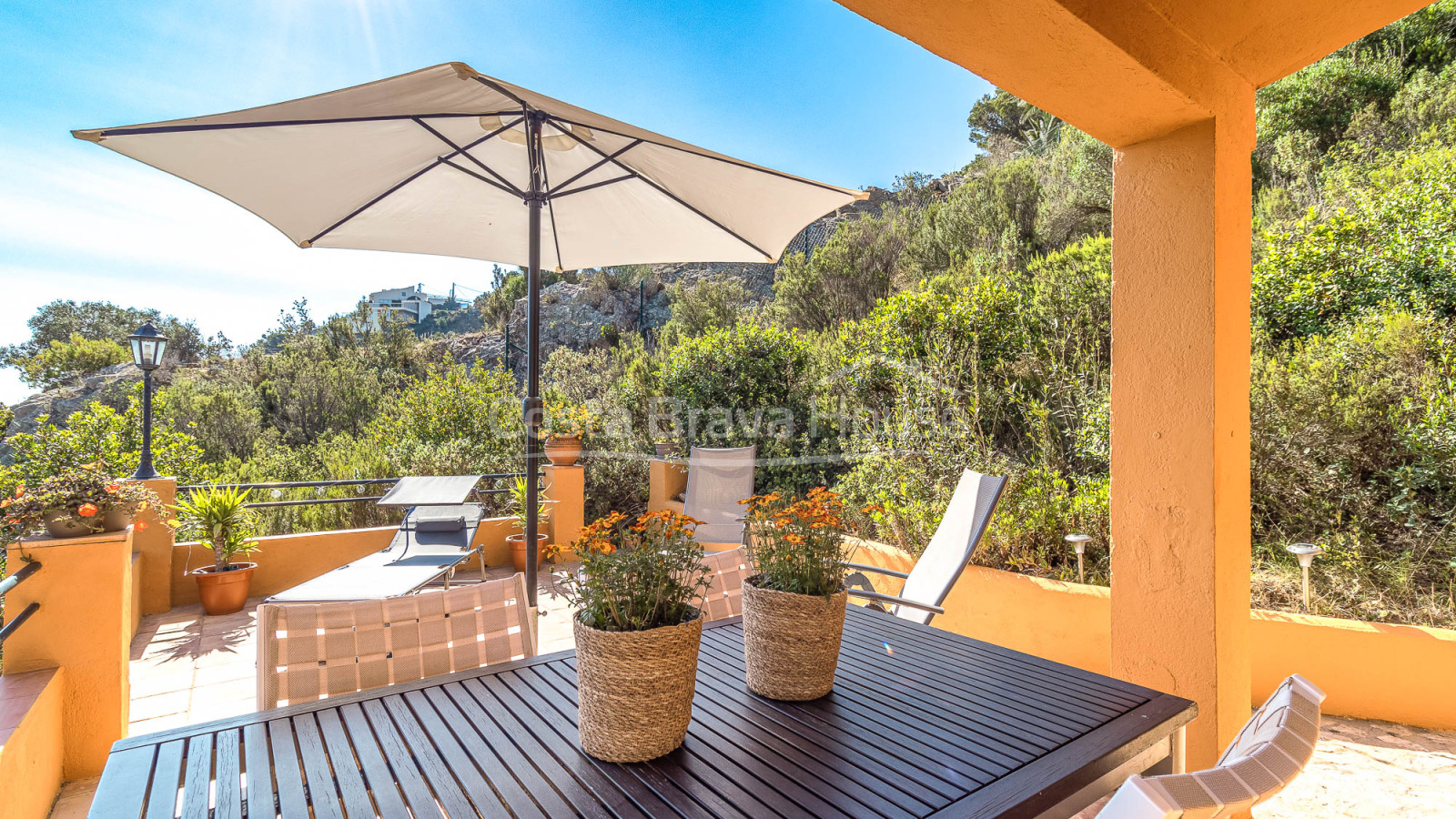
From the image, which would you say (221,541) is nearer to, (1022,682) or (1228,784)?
(1022,682)

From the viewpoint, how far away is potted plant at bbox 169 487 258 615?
12.9ft

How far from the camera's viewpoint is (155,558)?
3.98 m

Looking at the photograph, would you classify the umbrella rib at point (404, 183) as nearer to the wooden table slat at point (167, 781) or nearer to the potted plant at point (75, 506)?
the potted plant at point (75, 506)

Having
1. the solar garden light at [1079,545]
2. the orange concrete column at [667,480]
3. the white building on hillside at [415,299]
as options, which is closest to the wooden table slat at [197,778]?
the solar garden light at [1079,545]

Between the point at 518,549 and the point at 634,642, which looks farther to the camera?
the point at 518,549

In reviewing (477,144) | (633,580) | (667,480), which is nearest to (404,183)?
(477,144)

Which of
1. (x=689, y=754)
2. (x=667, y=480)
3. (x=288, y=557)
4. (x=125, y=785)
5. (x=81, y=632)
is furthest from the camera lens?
(x=667, y=480)

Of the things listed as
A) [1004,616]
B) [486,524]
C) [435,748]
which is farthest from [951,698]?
[486,524]

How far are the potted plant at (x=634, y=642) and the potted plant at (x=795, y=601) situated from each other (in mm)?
240

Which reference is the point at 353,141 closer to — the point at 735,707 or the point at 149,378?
the point at 735,707

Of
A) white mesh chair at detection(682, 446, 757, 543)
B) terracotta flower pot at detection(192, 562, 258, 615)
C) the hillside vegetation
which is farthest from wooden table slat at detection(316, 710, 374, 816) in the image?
white mesh chair at detection(682, 446, 757, 543)

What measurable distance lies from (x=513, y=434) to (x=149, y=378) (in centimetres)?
340

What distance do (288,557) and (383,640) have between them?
Result: 3.73 meters

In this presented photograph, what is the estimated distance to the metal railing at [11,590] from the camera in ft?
6.52
